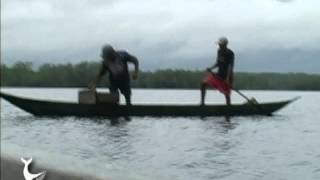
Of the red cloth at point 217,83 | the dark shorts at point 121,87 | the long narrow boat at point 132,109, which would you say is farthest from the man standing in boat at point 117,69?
the long narrow boat at point 132,109

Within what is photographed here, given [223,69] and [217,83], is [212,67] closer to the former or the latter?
[223,69]

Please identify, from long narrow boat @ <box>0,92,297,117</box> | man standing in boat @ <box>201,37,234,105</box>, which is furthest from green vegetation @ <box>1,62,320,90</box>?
long narrow boat @ <box>0,92,297,117</box>

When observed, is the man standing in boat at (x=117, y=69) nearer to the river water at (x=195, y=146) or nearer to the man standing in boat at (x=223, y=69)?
the river water at (x=195, y=146)

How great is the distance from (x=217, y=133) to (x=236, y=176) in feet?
1.23

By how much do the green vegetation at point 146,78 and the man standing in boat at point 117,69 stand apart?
0.03 meters

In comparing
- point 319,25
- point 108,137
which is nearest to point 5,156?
point 108,137

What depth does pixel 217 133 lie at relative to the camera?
101 inches

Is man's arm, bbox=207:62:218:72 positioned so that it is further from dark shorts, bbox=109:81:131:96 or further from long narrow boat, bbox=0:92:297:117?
long narrow boat, bbox=0:92:297:117

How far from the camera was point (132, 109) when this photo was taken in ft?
9.87

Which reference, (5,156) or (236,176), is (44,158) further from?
(236,176)

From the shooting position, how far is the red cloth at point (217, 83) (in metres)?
1.77

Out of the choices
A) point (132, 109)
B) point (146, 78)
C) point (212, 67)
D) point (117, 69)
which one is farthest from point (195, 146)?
point (212, 67)

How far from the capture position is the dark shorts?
218cm

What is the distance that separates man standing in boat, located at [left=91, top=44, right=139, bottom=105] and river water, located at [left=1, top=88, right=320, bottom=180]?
0.05 m
